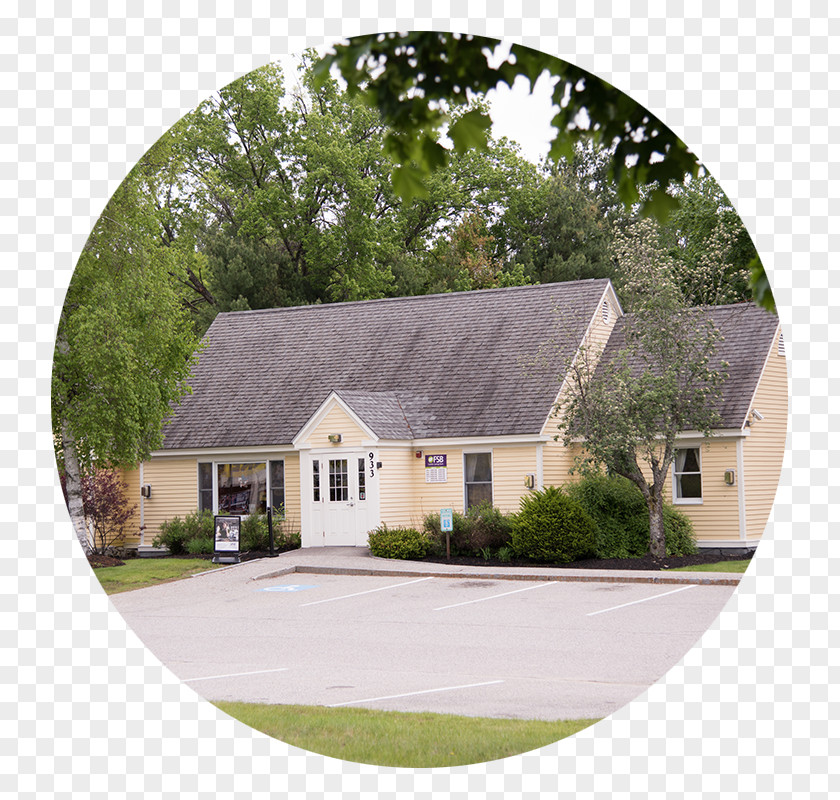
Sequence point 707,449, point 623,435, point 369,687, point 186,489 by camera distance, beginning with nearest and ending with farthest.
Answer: point 369,687
point 623,435
point 707,449
point 186,489

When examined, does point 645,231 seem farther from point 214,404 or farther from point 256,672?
point 256,672

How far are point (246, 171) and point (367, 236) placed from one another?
358 inches

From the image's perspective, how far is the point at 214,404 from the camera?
2659 cm

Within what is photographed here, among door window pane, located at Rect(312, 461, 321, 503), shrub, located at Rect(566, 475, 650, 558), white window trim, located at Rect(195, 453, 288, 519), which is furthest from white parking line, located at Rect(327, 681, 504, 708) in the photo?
white window trim, located at Rect(195, 453, 288, 519)

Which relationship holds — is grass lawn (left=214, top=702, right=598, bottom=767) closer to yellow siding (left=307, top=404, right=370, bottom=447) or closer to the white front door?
the white front door

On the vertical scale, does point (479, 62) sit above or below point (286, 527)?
above

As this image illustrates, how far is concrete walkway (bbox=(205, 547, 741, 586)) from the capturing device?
782 inches

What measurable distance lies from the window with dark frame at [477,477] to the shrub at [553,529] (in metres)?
2.39

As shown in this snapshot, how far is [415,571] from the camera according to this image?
70.5 feet

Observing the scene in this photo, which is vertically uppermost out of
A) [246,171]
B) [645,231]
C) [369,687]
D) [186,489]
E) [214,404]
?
[246,171]

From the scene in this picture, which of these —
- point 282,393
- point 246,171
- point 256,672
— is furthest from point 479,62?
point 282,393

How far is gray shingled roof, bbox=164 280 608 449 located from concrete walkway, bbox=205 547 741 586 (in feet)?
10.0

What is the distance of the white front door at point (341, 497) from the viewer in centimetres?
2484

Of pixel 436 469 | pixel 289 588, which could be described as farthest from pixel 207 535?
pixel 436 469
